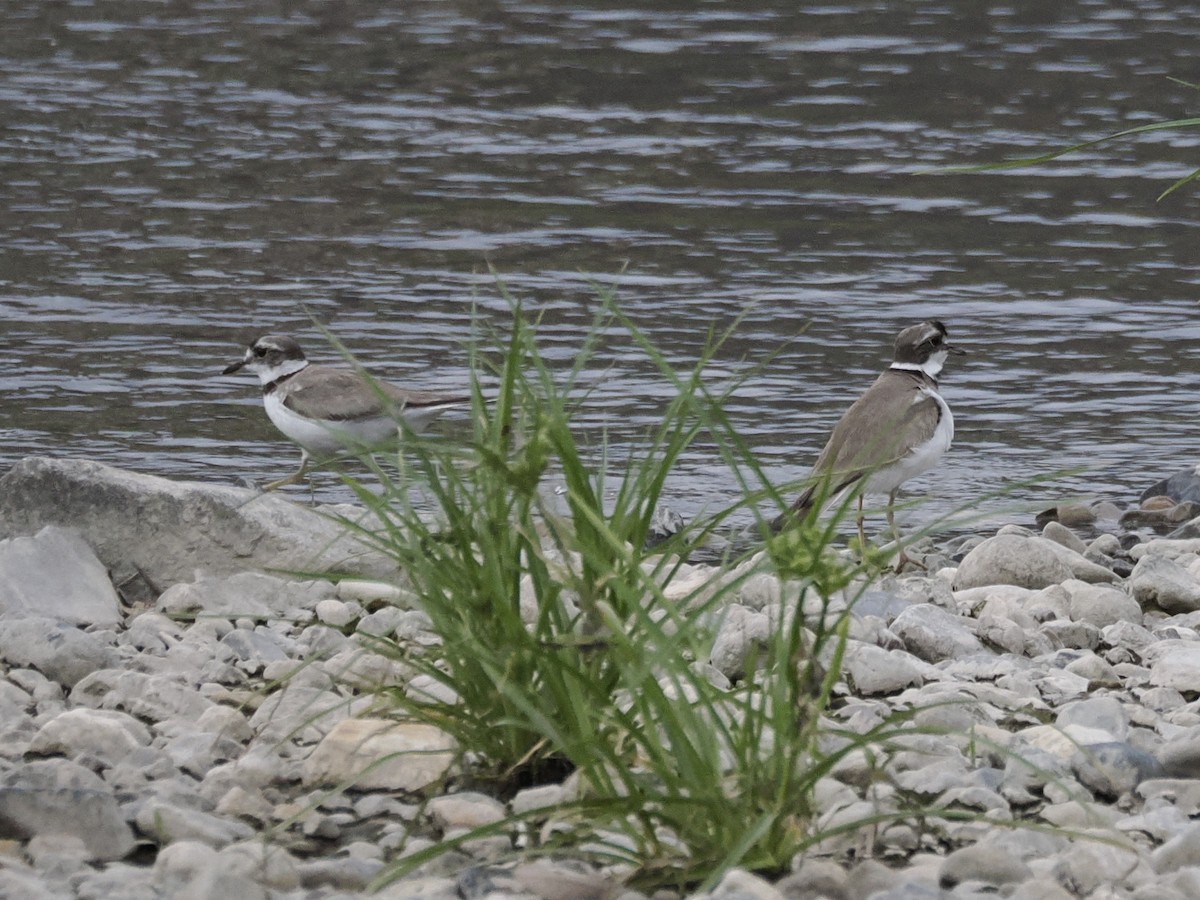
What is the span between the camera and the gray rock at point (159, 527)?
288 inches

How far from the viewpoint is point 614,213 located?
667 inches

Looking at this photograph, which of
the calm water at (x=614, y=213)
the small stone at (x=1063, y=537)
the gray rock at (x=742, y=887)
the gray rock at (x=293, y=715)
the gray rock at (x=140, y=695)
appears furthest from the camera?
the calm water at (x=614, y=213)

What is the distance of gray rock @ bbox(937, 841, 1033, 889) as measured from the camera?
4316 millimetres

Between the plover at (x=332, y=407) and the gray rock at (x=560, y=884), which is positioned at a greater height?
the gray rock at (x=560, y=884)

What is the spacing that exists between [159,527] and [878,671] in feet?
9.36

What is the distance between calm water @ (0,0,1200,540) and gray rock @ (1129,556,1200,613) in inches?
64.2

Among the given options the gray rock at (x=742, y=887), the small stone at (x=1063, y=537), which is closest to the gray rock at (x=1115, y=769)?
the gray rock at (x=742, y=887)

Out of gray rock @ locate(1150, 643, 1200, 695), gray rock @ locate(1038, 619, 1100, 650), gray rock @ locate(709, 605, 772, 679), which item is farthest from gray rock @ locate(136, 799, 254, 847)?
gray rock @ locate(1038, 619, 1100, 650)

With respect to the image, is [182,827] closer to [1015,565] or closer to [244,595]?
[244,595]

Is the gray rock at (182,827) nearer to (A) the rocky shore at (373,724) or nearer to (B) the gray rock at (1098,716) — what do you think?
(A) the rocky shore at (373,724)

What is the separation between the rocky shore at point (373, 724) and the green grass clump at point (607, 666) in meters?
0.13

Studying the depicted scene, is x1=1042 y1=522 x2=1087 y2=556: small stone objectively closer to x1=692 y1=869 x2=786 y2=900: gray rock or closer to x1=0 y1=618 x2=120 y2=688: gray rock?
x1=0 y1=618 x2=120 y2=688: gray rock

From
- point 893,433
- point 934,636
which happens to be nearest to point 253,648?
point 934,636

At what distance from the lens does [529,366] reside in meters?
11.9
